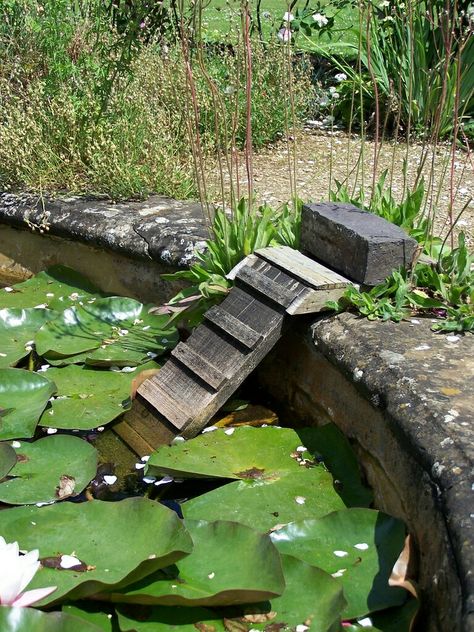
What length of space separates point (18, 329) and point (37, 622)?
1.93 meters

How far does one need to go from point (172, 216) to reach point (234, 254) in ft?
2.44

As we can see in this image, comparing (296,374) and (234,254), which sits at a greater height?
(234,254)

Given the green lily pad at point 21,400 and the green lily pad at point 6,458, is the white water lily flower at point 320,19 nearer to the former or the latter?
the green lily pad at point 21,400

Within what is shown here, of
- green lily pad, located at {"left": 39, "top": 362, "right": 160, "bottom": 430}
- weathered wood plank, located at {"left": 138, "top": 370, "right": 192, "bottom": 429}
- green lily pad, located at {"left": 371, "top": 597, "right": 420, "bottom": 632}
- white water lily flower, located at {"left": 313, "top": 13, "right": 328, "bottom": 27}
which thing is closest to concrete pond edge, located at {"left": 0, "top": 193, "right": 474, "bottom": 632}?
green lily pad, located at {"left": 371, "top": 597, "right": 420, "bottom": 632}

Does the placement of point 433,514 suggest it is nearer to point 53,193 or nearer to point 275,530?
point 275,530

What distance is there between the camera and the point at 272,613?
72.2 inches

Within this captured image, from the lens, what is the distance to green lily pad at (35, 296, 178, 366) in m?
3.15

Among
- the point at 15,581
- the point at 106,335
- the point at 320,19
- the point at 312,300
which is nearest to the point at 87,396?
the point at 106,335

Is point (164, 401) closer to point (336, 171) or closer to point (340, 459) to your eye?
point (340, 459)

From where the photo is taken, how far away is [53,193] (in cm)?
412

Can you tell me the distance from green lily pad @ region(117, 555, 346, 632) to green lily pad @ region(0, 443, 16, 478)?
Result: 0.72m

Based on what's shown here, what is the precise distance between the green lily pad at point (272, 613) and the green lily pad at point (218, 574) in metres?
0.03

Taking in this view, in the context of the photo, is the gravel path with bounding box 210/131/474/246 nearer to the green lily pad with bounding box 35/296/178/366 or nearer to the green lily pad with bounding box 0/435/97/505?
the green lily pad with bounding box 35/296/178/366

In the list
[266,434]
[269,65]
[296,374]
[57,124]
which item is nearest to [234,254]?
[296,374]
